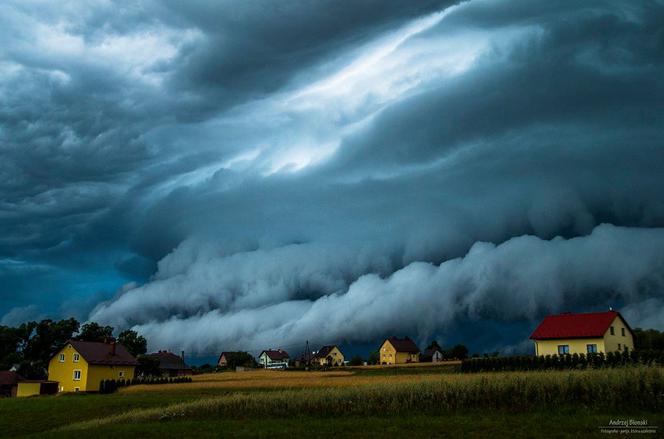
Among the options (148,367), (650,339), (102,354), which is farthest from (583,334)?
(148,367)

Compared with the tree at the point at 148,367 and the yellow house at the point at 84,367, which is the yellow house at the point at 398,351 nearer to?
the tree at the point at 148,367

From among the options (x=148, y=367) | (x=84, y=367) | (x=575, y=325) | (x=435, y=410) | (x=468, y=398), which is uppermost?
(x=575, y=325)

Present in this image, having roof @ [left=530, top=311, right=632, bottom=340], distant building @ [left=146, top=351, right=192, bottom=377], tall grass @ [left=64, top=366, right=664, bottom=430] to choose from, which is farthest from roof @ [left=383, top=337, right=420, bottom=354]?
tall grass @ [left=64, top=366, right=664, bottom=430]

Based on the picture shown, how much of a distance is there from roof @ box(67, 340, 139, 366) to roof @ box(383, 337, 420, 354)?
8758cm

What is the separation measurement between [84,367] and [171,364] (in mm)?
67692

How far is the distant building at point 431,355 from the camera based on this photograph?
164 metres

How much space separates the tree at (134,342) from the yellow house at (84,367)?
40.4m

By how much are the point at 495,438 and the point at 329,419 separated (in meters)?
9.81

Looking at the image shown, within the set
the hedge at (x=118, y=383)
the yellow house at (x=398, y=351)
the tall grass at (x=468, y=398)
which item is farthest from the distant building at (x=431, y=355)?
the tall grass at (x=468, y=398)

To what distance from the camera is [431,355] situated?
16575 centimetres

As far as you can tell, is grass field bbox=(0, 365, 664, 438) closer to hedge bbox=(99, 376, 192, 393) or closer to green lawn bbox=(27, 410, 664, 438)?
green lawn bbox=(27, 410, 664, 438)

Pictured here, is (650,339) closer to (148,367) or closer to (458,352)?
(458,352)

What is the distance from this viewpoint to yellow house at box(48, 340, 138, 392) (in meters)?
85.9

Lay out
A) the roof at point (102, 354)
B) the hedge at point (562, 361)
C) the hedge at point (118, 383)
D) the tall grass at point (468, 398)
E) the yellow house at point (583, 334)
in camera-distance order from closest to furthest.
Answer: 1. the tall grass at point (468, 398)
2. the hedge at point (562, 361)
3. the yellow house at point (583, 334)
4. the hedge at point (118, 383)
5. the roof at point (102, 354)
